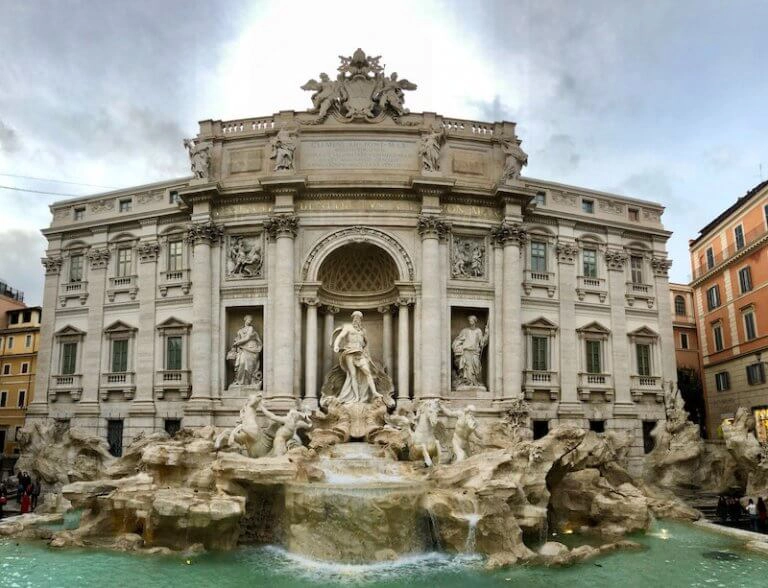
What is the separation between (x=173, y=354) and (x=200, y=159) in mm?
8534

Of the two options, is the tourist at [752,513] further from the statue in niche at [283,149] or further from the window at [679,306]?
the window at [679,306]

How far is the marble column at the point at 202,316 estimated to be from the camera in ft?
87.9

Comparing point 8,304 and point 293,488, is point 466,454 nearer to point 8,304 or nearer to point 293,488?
point 293,488

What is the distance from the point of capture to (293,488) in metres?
17.8

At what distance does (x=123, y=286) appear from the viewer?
30062mm

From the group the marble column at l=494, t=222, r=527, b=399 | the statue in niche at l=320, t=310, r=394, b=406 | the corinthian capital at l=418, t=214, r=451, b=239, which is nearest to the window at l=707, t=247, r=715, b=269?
the marble column at l=494, t=222, r=527, b=399

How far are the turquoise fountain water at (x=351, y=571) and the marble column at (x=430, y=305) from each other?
31.8 ft

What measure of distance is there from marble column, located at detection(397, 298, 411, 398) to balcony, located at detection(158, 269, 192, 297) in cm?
939

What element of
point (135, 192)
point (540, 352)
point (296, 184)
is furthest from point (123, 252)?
point (540, 352)

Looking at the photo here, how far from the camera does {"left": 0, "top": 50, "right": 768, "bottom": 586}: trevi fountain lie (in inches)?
707

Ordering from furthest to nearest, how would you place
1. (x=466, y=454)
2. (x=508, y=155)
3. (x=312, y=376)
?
(x=508, y=155) → (x=312, y=376) → (x=466, y=454)

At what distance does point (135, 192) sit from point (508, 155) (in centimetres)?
1716

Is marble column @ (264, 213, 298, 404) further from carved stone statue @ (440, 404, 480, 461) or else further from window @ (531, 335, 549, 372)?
window @ (531, 335, 549, 372)

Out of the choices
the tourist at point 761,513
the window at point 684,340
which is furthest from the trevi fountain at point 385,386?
the window at point 684,340
